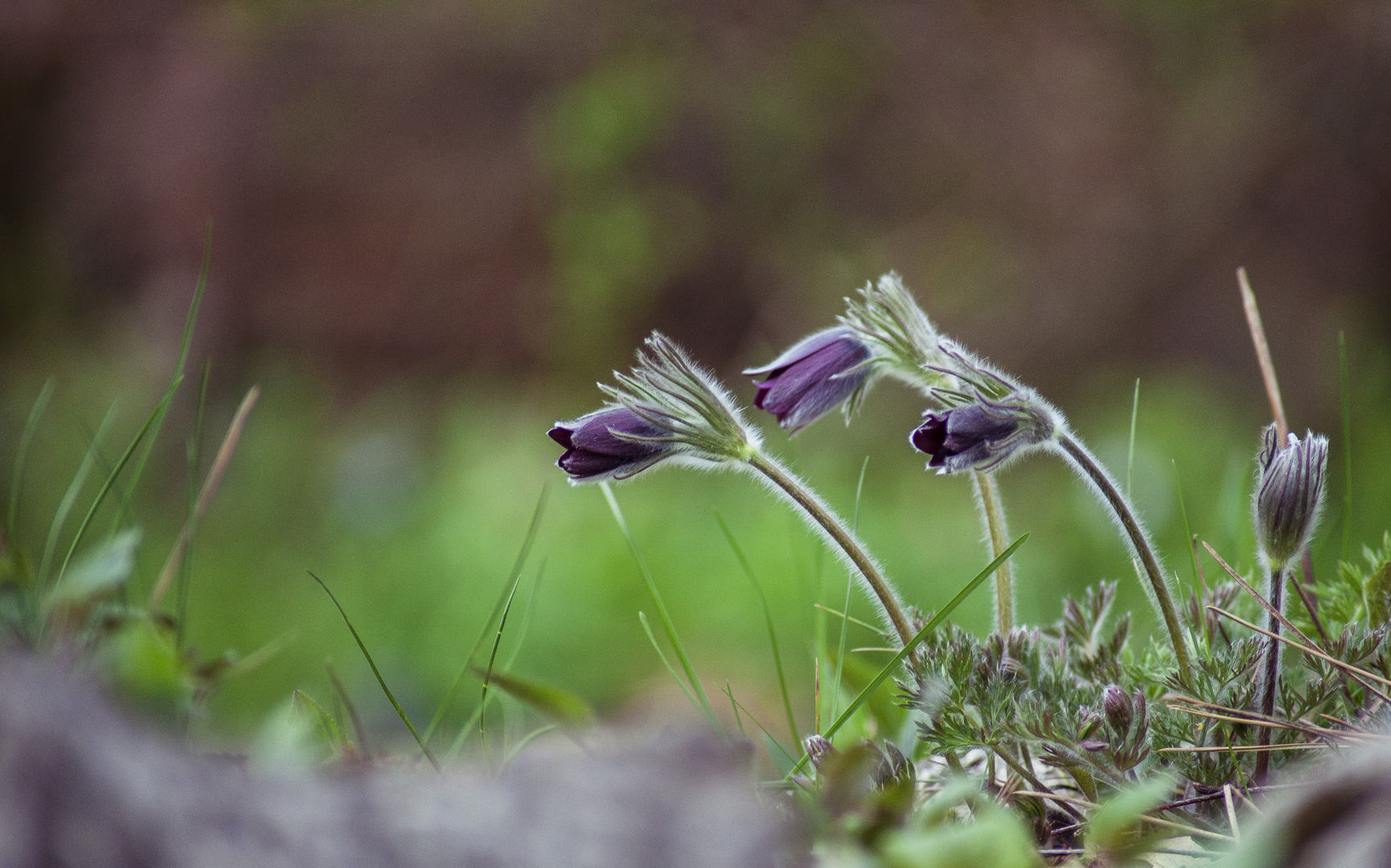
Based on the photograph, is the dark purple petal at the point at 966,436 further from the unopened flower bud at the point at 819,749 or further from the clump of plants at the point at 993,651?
the unopened flower bud at the point at 819,749

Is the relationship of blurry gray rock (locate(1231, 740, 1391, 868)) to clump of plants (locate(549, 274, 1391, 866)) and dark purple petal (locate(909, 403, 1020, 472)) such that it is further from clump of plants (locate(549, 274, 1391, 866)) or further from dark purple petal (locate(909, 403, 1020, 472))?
dark purple petal (locate(909, 403, 1020, 472))

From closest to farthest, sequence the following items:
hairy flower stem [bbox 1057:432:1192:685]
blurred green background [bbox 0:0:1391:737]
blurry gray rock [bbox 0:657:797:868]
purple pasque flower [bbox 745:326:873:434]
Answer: blurry gray rock [bbox 0:657:797:868] → hairy flower stem [bbox 1057:432:1192:685] → purple pasque flower [bbox 745:326:873:434] → blurred green background [bbox 0:0:1391:737]

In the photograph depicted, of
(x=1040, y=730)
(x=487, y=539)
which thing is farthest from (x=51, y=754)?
(x=487, y=539)

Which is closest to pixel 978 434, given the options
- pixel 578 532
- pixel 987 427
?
pixel 987 427

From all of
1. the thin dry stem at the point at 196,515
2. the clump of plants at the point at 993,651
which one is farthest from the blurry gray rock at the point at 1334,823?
the thin dry stem at the point at 196,515

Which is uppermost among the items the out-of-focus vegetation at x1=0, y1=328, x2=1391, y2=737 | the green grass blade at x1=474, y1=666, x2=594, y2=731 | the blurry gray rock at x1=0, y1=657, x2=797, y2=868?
the blurry gray rock at x1=0, y1=657, x2=797, y2=868

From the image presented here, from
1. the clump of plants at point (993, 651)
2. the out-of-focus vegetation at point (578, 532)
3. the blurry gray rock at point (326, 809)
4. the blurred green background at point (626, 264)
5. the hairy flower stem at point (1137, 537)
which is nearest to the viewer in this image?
the blurry gray rock at point (326, 809)

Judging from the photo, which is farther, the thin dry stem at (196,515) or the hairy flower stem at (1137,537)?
the thin dry stem at (196,515)

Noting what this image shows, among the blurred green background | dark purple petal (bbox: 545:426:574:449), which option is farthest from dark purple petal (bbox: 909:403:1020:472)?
the blurred green background
